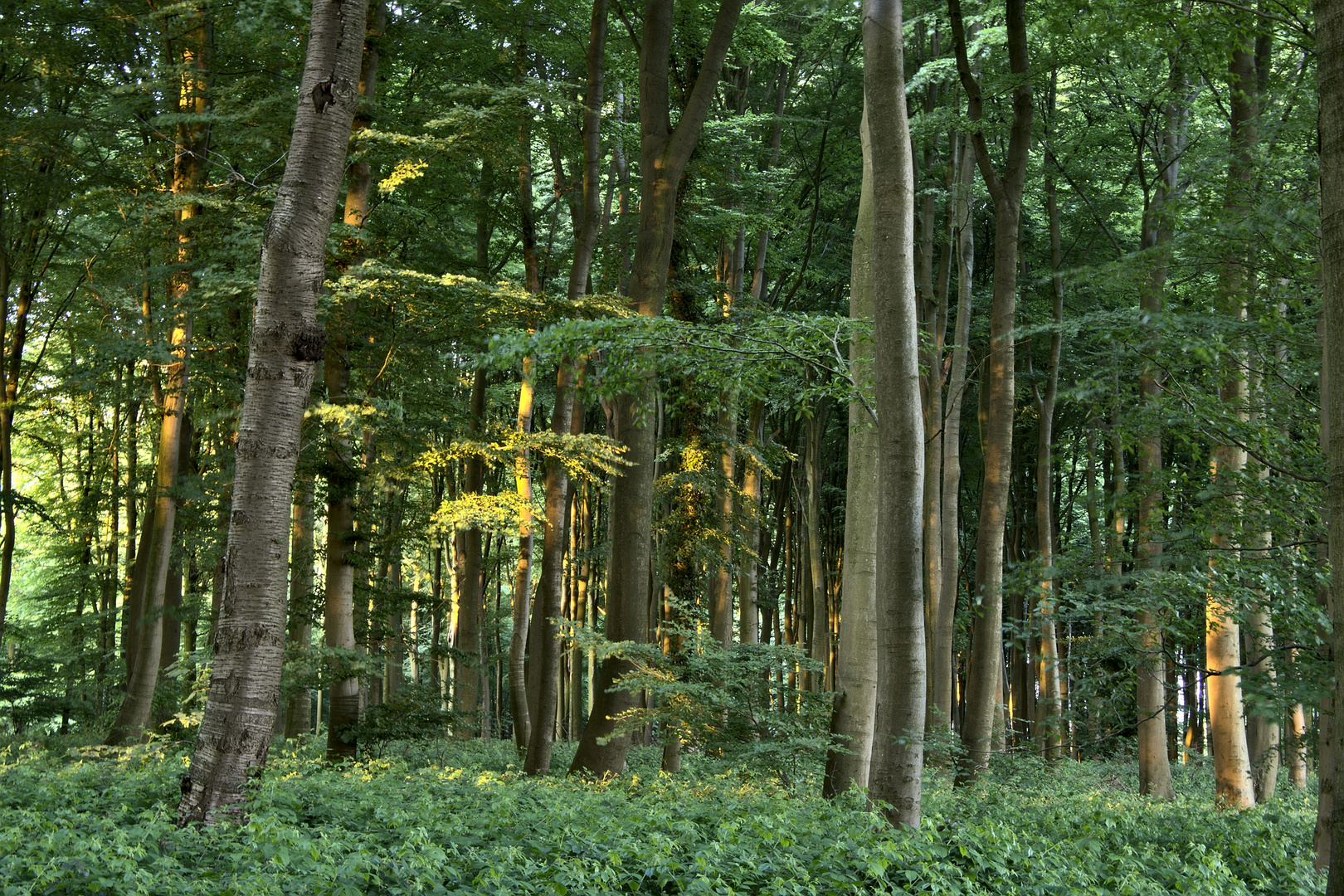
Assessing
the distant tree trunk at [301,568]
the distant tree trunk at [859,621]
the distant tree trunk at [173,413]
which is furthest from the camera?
the distant tree trunk at [173,413]

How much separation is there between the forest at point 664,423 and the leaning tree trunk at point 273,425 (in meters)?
0.03

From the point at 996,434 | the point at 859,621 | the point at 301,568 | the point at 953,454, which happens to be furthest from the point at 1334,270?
the point at 953,454

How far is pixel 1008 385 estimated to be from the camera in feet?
41.6

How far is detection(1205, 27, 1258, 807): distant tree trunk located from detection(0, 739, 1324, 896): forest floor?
2.09 m

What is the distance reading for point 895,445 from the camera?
6898 millimetres

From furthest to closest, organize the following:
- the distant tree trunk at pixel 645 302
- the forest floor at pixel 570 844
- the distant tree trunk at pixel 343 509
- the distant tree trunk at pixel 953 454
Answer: the distant tree trunk at pixel 953 454 → the distant tree trunk at pixel 343 509 → the distant tree trunk at pixel 645 302 → the forest floor at pixel 570 844

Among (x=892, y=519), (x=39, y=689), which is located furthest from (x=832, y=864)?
(x=39, y=689)

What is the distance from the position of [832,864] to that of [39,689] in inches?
816

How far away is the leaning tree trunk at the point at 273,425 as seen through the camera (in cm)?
592

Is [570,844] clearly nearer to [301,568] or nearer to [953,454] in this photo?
[301,568]

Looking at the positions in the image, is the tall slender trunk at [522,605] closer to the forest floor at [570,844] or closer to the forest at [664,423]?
the forest at [664,423]

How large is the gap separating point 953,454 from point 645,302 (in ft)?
27.4

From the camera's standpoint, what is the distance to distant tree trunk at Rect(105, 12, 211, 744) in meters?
12.4

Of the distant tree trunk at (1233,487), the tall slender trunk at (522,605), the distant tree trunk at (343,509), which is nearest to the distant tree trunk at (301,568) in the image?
the distant tree trunk at (343,509)
